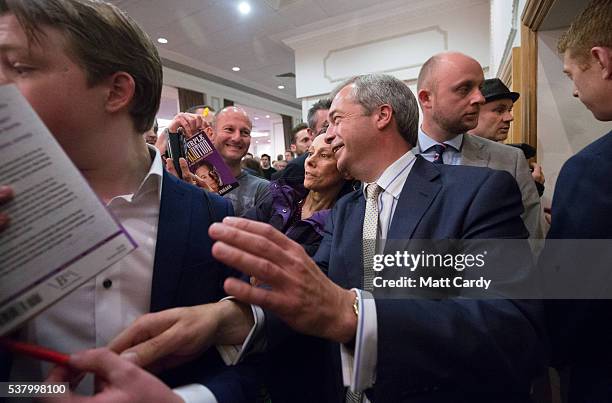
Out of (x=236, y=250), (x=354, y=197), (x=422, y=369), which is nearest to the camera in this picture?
(x=236, y=250)

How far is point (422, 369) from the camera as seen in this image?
0.65 metres

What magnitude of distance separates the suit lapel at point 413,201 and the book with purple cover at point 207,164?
32.9 inches

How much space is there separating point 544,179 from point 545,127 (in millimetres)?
300

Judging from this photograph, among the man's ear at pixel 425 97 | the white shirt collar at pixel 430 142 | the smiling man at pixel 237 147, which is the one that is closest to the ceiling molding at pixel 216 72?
the smiling man at pixel 237 147

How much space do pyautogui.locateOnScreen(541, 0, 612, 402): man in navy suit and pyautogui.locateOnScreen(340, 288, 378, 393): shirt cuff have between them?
0.56 metres

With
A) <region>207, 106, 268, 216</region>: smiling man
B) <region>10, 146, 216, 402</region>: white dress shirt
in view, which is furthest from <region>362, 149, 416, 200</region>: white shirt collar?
<region>207, 106, 268, 216</region>: smiling man

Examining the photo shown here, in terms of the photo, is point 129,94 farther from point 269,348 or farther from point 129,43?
point 269,348

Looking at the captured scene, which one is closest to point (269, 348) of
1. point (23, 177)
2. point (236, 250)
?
point (236, 250)

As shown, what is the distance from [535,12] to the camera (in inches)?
69.7

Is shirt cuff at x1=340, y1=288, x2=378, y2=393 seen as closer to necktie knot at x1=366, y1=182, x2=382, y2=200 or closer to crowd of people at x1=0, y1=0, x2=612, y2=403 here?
crowd of people at x1=0, y1=0, x2=612, y2=403

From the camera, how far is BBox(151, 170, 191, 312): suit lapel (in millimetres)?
695

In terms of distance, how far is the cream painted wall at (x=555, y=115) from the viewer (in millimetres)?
1866

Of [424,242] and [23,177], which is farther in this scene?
[424,242]

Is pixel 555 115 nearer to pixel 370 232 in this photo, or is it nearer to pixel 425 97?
pixel 425 97
